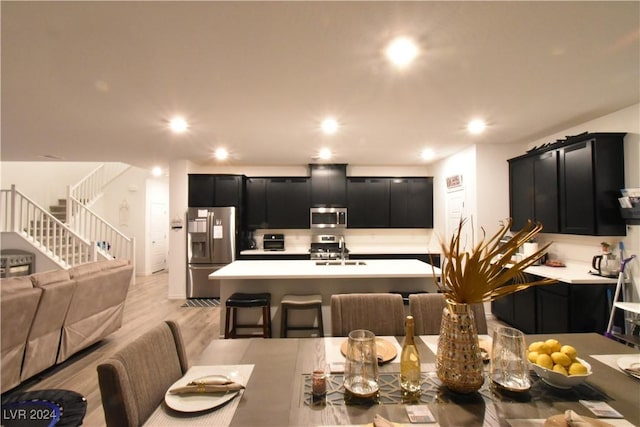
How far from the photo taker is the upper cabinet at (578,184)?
2.71 meters

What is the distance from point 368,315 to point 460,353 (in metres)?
0.70

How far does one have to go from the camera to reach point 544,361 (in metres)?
1.07

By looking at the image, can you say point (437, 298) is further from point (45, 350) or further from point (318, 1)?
point (45, 350)

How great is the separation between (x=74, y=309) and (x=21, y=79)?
1.95 meters

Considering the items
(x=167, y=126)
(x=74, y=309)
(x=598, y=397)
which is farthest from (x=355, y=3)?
(x=74, y=309)

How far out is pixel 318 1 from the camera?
1369 mm

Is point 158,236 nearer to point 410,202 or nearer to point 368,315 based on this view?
point 410,202

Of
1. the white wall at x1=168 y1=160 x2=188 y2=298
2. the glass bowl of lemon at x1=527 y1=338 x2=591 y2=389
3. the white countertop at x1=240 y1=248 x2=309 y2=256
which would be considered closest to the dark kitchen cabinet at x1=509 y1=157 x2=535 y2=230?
the glass bowl of lemon at x1=527 y1=338 x2=591 y2=389

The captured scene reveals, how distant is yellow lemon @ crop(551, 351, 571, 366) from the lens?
1039 mm

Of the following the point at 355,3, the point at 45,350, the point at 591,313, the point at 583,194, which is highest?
the point at 355,3

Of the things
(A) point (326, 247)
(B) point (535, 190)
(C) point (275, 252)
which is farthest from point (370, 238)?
(B) point (535, 190)

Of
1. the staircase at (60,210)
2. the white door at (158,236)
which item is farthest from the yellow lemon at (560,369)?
the staircase at (60,210)

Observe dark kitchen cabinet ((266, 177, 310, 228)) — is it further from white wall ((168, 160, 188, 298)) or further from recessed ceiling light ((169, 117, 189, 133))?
recessed ceiling light ((169, 117, 189, 133))

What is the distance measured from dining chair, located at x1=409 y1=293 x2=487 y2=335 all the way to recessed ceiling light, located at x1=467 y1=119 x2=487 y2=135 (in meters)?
2.23
